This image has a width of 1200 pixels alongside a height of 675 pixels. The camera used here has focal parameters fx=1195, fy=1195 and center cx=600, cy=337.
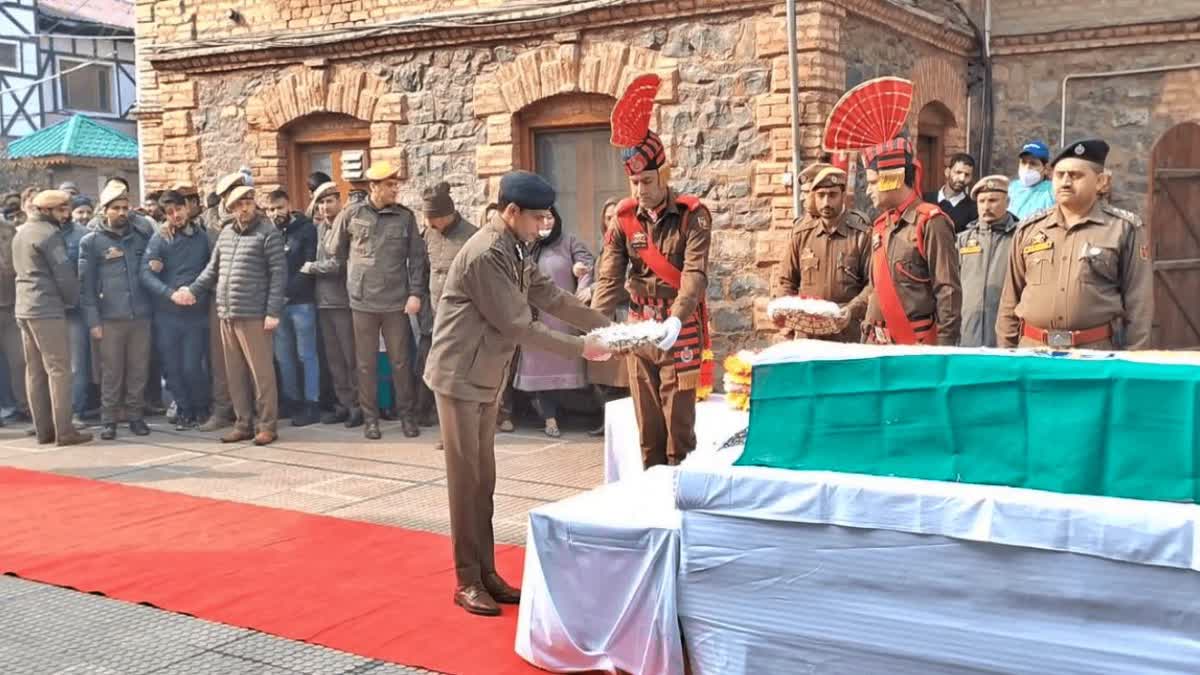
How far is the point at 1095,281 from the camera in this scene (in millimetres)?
5145

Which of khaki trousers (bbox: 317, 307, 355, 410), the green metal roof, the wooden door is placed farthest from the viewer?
the green metal roof

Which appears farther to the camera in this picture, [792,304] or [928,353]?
[792,304]

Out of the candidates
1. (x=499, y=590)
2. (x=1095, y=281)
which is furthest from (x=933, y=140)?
(x=499, y=590)

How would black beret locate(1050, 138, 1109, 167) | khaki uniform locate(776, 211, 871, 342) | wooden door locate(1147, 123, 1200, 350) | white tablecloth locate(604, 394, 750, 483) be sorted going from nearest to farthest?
black beret locate(1050, 138, 1109, 167), white tablecloth locate(604, 394, 750, 483), khaki uniform locate(776, 211, 871, 342), wooden door locate(1147, 123, 1200, 350)

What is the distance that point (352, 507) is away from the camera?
6789 millimetres

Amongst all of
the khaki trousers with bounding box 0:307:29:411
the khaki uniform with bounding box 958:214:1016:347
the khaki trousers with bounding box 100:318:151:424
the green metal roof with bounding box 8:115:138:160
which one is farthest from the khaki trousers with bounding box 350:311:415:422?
the green metal roof with bounding box 8:115:138:160

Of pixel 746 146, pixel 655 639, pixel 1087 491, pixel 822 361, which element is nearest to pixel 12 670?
pixel 655 639

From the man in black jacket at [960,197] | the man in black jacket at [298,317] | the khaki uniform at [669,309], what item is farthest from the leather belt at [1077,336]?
the man in black jacket at [298,317]

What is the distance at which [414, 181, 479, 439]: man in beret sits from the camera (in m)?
8.05

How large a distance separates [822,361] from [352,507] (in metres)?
3.87

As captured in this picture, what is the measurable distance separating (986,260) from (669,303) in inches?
103

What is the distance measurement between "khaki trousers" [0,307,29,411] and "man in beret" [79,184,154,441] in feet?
3.05

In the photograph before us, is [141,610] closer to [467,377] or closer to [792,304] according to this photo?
[467,377]

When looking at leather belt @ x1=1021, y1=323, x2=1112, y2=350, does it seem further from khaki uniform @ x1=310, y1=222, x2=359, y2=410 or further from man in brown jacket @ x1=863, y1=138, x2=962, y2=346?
khaki uniform @ x1=310, y1=222, x2=359, y2=410
